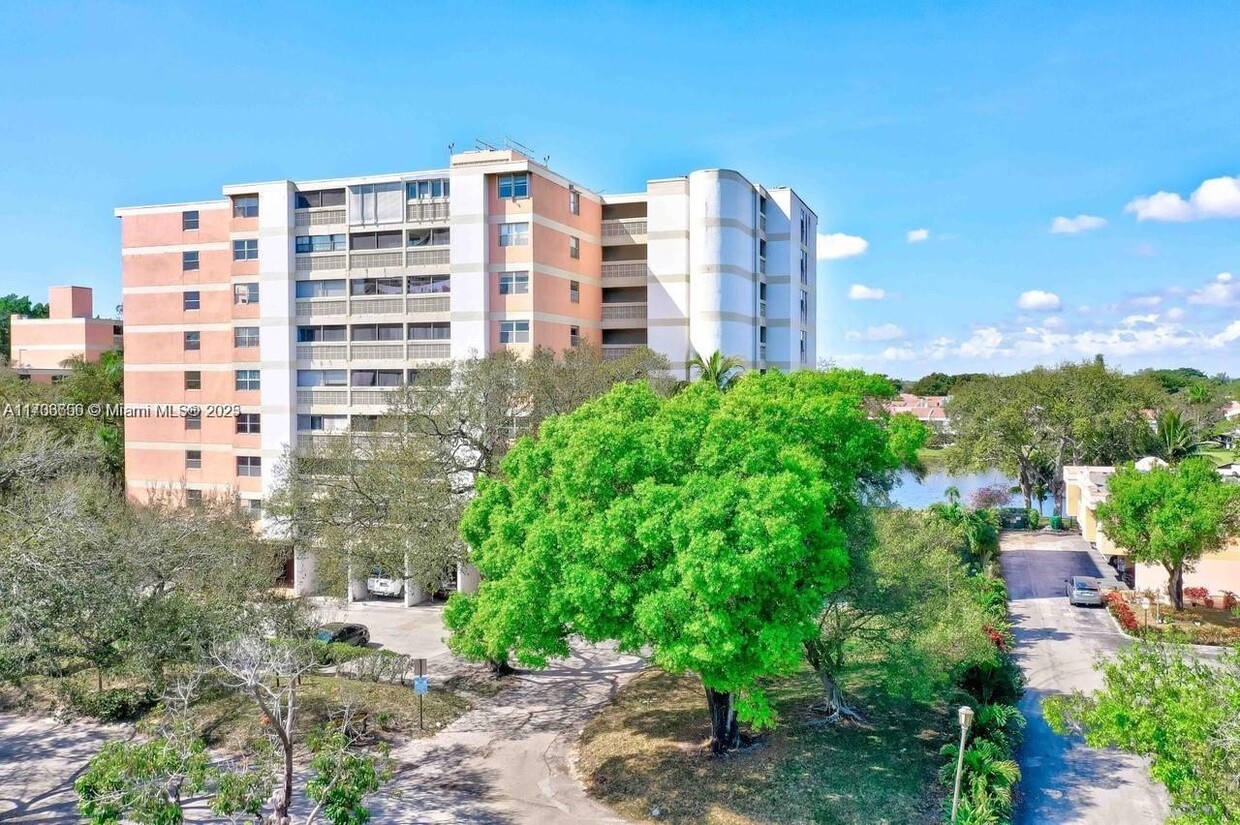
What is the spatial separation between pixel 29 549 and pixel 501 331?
75.6 feet

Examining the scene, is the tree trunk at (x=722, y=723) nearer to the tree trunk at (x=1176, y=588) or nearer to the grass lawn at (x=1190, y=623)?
the grass lawn at (x=1190, y=623)

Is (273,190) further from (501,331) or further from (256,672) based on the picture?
(256,672)

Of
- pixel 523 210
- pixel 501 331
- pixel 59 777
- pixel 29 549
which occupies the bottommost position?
pixel 59 777

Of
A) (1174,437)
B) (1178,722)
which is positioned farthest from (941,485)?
(1178,722)

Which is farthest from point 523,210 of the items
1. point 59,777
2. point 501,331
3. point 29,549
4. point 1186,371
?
point 1186,371

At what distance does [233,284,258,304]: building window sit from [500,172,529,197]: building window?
13.5 meters

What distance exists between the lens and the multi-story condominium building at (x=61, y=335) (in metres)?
70.4

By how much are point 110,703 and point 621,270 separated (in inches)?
1182

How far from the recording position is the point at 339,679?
27.0 meters

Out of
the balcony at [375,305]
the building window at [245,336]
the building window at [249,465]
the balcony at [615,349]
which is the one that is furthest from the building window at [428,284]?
the building window at [249,465]

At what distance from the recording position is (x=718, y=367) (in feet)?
129

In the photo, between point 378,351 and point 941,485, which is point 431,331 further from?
point 941,485

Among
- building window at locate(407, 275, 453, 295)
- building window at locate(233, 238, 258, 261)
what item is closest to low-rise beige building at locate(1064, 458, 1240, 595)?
building window at locate(407, 275, 453, 295)

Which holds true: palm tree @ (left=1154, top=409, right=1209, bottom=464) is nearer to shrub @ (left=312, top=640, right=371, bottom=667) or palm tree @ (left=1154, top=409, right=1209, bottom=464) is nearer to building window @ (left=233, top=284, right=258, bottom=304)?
shrub @ (left=312, top=640, right=371, bottom=667)
